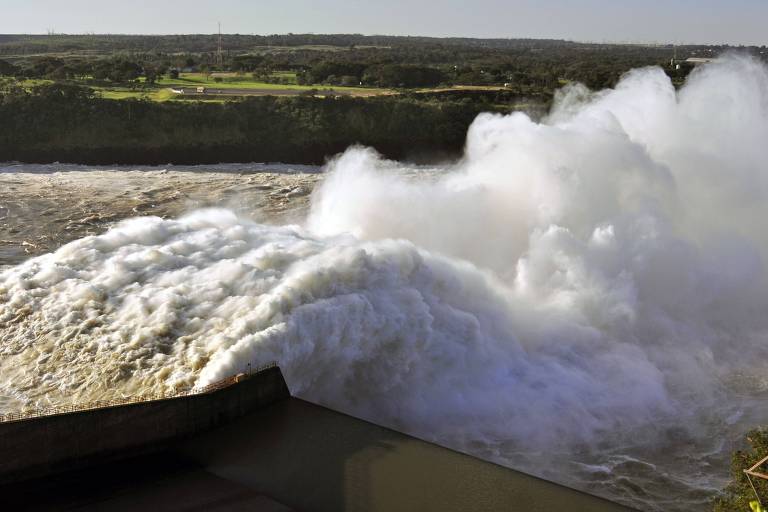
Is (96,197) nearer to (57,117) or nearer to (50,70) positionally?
(57,117)

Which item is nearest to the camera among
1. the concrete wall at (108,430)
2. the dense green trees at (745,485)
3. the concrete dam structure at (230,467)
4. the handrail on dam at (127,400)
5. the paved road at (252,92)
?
the dense green trees at (745,485)

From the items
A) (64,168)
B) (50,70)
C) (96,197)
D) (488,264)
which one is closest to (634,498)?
(488,264)

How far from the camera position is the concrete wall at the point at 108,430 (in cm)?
1479

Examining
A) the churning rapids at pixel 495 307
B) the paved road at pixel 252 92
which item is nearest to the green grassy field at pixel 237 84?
the paved road at pixel 252 92

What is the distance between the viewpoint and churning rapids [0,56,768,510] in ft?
62.7

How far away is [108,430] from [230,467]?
8.58 ft

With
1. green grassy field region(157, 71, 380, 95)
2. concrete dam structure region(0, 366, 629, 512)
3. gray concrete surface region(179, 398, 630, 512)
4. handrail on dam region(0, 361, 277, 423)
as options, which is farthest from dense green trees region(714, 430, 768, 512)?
green grassy field region(157, 71, 380, 95)

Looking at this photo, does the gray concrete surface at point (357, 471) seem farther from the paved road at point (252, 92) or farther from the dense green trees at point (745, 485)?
the paved road at point (252, 92)

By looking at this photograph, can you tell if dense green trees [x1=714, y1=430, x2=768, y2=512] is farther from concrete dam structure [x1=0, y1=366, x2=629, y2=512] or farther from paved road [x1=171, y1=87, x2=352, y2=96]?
paved road [x1=171, y1=87, x2=352, y2=96]

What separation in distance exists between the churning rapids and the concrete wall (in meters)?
1.21

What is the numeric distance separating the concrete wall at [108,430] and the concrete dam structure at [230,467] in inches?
0.8

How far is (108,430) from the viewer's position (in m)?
15.6

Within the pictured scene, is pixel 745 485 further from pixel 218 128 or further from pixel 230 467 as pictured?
pixel 218 128

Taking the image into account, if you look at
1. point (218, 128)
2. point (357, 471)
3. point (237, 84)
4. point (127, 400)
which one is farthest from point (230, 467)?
point (237, 84)
